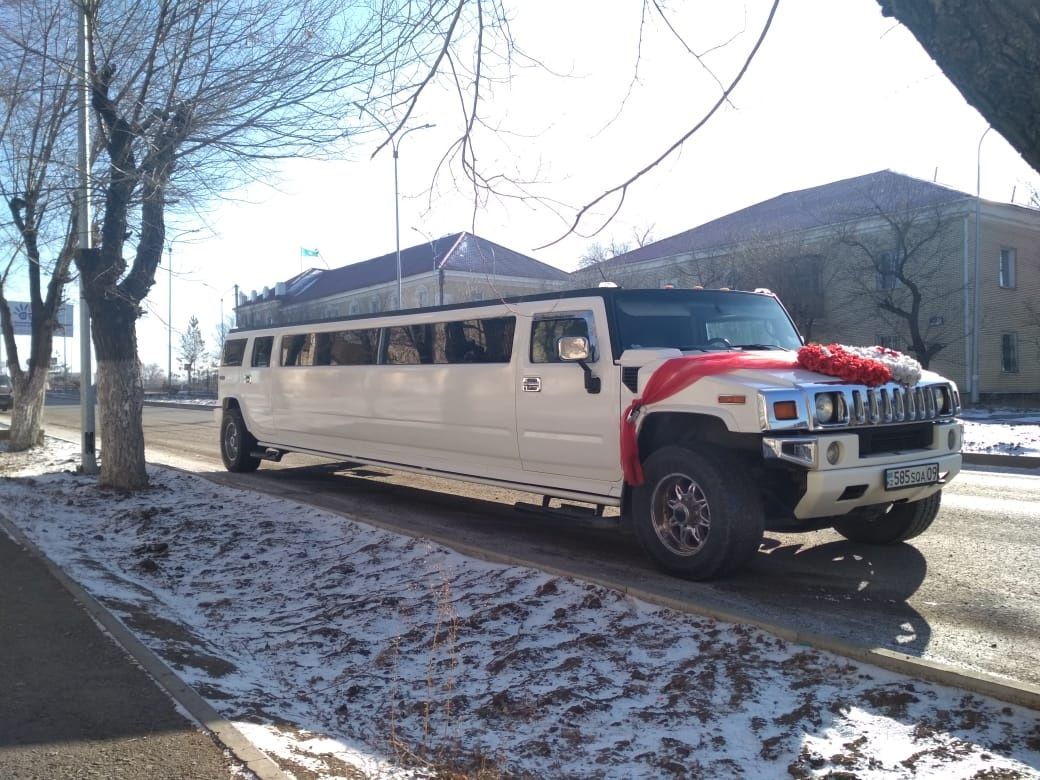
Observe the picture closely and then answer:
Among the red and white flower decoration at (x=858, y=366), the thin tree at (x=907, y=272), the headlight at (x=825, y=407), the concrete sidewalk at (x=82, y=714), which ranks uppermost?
the thin tree at (x=907, y=272)

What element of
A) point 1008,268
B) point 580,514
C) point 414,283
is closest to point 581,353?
point 580,514

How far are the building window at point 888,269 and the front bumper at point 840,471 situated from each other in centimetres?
2506

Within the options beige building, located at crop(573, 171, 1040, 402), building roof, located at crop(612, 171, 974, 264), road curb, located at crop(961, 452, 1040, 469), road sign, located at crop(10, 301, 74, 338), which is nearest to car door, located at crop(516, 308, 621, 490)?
road curb, located at crop(961, 452, 1040, 469)

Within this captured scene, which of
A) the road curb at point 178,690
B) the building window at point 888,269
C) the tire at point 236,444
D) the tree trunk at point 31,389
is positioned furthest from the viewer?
the building window at point 888,269

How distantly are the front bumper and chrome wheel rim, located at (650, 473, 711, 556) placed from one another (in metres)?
0.60

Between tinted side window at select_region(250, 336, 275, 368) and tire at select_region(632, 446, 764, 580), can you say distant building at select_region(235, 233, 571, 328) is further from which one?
tire at select_region(632, 446, 764, 580)

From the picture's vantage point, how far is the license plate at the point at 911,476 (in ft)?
18.4

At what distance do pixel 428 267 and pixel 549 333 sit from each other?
2803cm

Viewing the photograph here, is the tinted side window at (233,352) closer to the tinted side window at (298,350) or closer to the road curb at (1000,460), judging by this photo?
the tinted side window at (298,350)

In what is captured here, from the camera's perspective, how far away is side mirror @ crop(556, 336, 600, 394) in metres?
6.62

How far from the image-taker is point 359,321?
1012 centimetres

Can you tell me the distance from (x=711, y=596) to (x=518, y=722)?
1966 millimetres

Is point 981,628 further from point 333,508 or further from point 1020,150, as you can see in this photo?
point 333,508

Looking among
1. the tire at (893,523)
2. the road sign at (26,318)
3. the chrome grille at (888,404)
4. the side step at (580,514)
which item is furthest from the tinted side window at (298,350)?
the road sign at (26,318)
